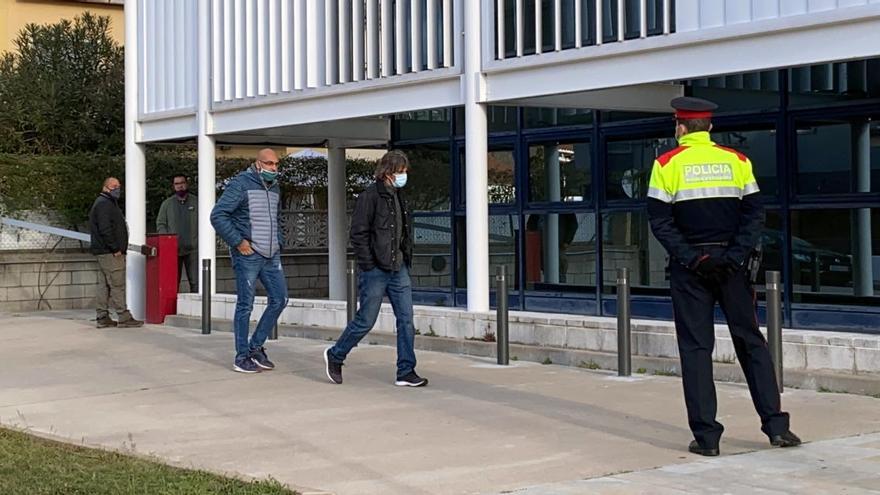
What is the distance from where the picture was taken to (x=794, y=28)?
32.6 ft

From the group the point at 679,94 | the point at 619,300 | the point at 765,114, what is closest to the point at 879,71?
the point at 765,114

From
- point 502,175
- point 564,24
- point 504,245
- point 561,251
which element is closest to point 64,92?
point 502,175

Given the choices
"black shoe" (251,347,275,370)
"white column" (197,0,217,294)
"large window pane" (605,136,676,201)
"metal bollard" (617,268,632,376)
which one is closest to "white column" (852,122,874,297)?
"large window pane" (605,136,676,201)

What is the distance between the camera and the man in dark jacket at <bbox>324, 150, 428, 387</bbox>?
9992 millimetres

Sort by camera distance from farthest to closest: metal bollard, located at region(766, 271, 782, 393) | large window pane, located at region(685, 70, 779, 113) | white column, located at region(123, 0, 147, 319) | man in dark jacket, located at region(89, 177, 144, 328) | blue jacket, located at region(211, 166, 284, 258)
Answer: white column, located at region(123, 0, 147, 319), man in dark jacket, located at region(89, 177, 144, 328), large window pane, located at region(685, 70, 779, 113), blue jacket, located at region(211, 166, 284, 258), metal bollard, located at region(766, 271, 782, 393)

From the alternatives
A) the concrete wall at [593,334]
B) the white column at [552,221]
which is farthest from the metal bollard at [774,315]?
the white column at [552,221]

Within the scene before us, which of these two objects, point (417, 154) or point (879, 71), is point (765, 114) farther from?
point (417, 154)

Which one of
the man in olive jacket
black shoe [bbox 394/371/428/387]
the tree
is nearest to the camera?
black shoe [bbox 394/371/428/387]

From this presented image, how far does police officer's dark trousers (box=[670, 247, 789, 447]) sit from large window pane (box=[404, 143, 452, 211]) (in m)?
8.87

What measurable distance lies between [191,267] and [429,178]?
4.54m

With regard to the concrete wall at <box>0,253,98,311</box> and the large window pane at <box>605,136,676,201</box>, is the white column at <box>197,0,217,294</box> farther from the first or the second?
the large window pane at <box>605,136,676,201</box>

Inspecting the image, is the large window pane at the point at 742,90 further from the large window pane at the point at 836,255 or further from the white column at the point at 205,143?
the white column at the point at 205,143

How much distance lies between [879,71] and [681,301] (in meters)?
5.08

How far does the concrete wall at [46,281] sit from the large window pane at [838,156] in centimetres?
1198
